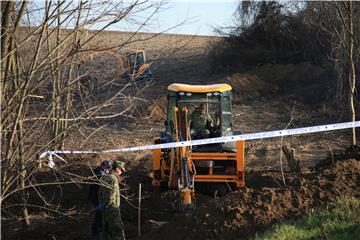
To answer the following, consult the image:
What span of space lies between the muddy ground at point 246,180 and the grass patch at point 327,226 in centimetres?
46

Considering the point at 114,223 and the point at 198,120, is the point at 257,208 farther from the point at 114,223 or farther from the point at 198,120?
the point at 198,120

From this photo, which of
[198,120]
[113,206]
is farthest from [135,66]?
[198,120]

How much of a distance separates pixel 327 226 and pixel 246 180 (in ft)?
21.4

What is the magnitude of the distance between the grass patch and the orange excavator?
3.80 metres

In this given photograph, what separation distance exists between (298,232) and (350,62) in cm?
678

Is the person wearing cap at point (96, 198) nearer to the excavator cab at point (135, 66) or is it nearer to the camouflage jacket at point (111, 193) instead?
the camouflage jacket at point (111, 193)

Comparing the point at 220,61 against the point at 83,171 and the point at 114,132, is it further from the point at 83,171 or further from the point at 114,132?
the point at 83,171

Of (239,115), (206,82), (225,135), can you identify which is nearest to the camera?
(225,135)

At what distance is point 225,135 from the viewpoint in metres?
11.9

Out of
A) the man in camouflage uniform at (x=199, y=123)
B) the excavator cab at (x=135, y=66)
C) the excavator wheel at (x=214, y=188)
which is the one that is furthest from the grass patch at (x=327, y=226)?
the man in camouflage uniform at (x=199, y=123)

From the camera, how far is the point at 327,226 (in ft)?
21.0

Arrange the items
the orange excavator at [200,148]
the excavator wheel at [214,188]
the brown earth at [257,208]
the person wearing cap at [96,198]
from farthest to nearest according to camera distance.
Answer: the excavator wheel at [214,188] → the orange excavator at [200,148] → the person wearing cap at [96,198] → the brown earth at [257,208]

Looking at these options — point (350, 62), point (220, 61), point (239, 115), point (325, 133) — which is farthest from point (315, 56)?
point (350, 62)

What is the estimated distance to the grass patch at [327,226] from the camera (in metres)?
6.21
